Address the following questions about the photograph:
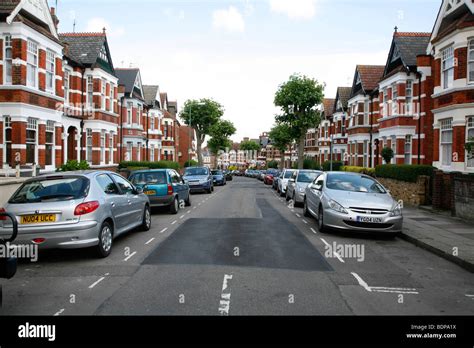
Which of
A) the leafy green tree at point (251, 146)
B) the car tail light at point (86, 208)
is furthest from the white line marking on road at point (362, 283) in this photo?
the leafy green tree at point (251, 146)

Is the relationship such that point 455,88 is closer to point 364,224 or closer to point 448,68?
Result: point 448,68

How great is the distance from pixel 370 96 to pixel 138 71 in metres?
20.7

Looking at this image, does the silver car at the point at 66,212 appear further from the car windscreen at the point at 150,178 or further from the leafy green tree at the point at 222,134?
the leafy green tree at the point at 222,134

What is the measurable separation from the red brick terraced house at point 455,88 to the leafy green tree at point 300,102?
21.0 meters

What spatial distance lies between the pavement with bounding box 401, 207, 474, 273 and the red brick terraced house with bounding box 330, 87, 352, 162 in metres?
29.4

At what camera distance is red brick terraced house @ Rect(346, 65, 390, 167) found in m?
33.0

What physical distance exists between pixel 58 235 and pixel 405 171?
15488mm

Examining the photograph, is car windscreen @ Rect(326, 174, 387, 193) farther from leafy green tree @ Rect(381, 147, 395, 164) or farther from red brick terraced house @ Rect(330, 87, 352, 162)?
red brick terraced house @ Rect(330, 87, 352, 162)

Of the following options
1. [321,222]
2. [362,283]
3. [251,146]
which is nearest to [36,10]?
[321,222]

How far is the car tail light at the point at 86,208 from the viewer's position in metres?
7.30

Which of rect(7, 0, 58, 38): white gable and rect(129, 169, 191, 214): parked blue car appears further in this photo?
rect(7, 0, 58, 38): white gable

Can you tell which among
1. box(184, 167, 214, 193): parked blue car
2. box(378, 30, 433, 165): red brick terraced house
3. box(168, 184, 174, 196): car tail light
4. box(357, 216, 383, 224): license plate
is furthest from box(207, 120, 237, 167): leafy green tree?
box(357, 216, 383, 224): license plate

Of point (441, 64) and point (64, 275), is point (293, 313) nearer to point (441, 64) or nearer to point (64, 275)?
point (64, 275)

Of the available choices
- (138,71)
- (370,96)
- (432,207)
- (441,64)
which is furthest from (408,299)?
(138,71)
